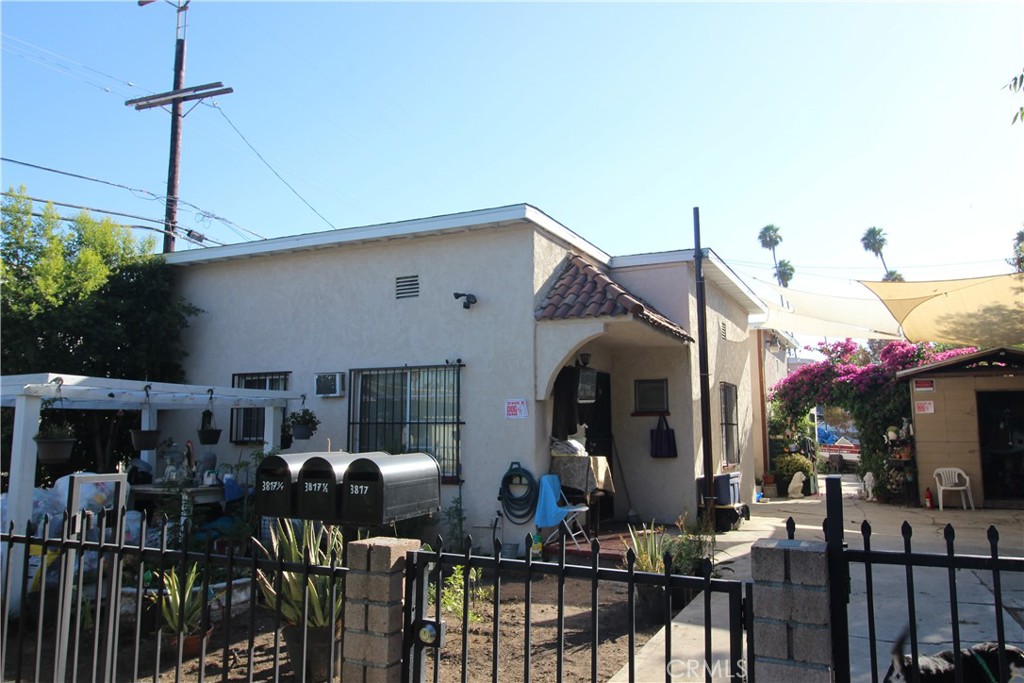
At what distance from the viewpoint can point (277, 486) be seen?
3766 millimetres

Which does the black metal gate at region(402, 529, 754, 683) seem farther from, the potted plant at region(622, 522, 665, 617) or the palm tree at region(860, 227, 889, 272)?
the palm tree at region(860, 227, 889, 272)

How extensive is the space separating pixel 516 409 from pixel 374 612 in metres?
5.62

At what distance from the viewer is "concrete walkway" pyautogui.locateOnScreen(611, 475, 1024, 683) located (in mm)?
4840

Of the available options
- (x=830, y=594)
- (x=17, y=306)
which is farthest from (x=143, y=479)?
(x=830, y=594)

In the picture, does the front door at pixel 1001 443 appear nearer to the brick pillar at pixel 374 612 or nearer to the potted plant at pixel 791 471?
the potted plant at pixel 791 471

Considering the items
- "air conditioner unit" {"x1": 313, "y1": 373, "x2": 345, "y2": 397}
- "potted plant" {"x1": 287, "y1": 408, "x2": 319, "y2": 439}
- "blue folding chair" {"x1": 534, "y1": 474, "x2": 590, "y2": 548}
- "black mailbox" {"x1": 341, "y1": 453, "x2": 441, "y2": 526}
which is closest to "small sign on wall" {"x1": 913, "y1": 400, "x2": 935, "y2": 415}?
"blue folding chair" {"x1": 534, "y1": 474, "x2": 590, "y2": 548}

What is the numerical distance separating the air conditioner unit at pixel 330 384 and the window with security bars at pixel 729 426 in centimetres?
649

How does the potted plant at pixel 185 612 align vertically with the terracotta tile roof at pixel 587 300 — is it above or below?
below

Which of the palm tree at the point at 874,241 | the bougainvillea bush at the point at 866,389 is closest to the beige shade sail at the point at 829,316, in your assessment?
the bougainvillea bush at the point at 866,389

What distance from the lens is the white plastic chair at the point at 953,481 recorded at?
41.1 ft

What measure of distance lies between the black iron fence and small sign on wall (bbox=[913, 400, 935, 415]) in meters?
11.9

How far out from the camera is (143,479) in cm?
934

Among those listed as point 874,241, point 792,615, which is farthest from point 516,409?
point 874,241

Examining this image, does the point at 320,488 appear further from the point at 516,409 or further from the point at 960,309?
the point at 960,309
